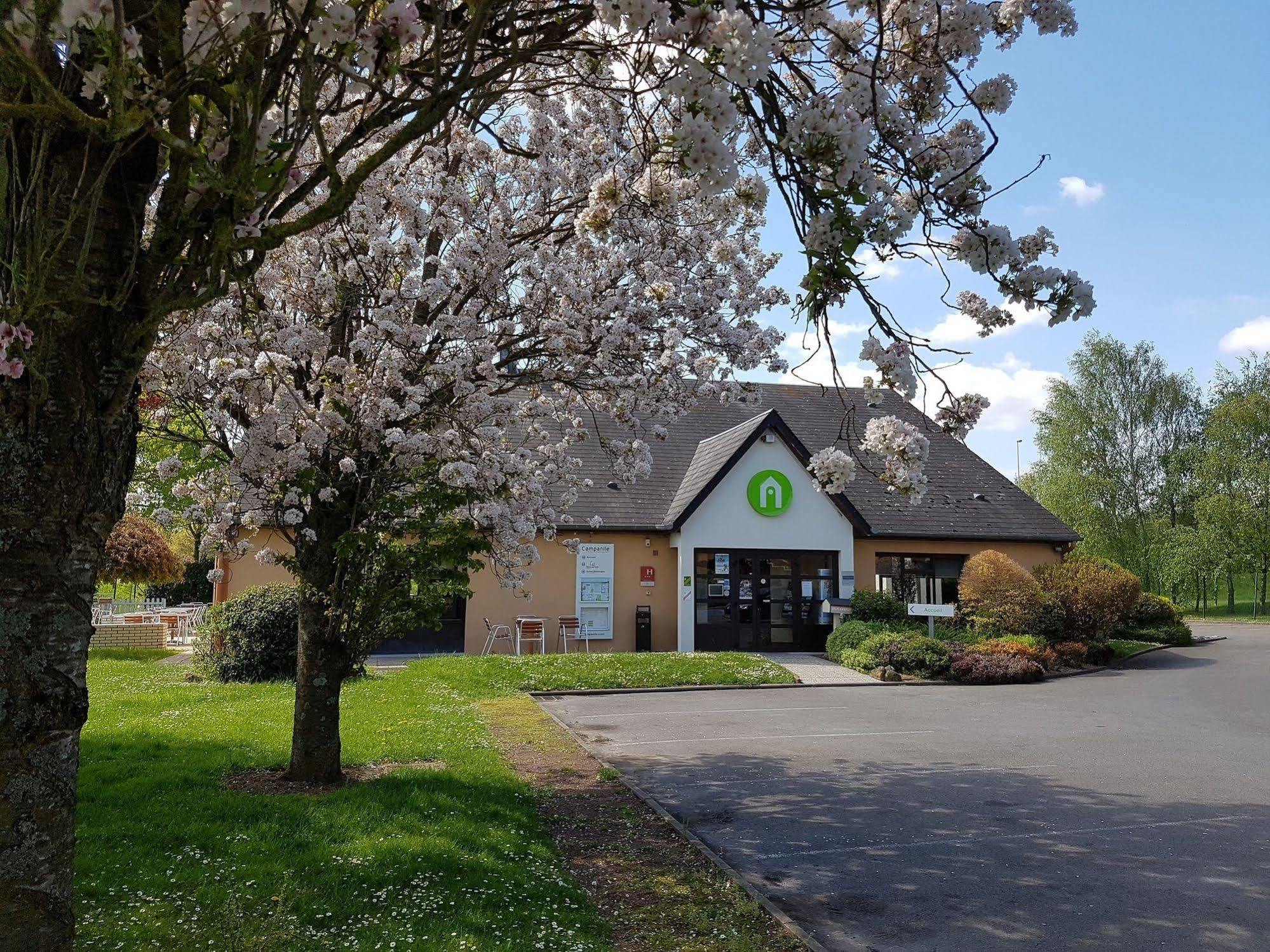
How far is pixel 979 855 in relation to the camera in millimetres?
6559

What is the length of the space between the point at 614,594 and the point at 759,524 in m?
4.08

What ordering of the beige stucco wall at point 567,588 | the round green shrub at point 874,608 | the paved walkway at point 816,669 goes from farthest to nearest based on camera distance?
the round green shrub at point 874,608
the beige stucco wall at point 567,588
the paved walkway at point 816,669

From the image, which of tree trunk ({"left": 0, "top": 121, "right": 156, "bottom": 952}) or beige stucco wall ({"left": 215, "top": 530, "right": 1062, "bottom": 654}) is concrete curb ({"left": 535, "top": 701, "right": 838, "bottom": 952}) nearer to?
tree trunk ({"left": 0, "top": 121, "right": 156, "bottom": 952})

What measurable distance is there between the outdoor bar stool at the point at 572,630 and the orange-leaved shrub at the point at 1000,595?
927 centimetres

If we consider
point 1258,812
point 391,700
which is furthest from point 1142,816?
point 391,700

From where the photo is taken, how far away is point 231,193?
294cm

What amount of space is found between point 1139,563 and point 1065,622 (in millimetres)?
22596

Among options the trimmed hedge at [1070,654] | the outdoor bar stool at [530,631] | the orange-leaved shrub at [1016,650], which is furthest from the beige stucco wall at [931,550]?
the outdoor bar stool at [530,631]

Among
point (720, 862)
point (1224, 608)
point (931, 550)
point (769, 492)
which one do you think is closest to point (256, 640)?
point (720, 862)

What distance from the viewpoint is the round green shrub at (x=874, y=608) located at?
2134 cm

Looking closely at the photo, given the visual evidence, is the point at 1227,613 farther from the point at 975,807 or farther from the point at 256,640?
the point at 256,640

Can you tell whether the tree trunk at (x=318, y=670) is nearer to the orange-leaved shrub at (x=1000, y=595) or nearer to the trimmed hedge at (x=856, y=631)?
the trimmed hedge at (x=856, y=631)

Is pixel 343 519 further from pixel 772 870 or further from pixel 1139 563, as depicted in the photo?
pixel 1139 563

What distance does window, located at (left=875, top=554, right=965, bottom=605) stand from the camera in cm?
2370
